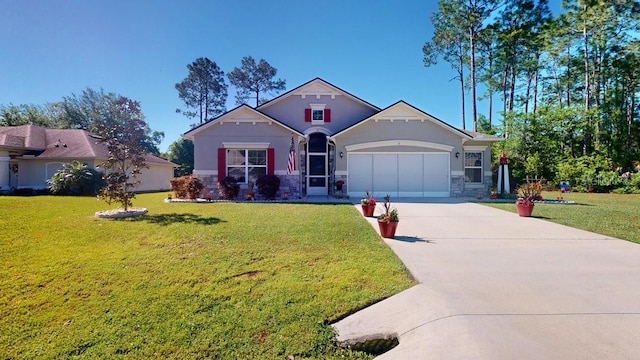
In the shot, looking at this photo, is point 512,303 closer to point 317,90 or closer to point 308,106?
point 308,106

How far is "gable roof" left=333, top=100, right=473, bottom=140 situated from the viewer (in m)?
14.9

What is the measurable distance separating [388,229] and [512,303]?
326 cm

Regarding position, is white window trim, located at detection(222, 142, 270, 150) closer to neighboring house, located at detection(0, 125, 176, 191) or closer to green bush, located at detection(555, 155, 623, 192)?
neighboring house, located at detection(0, 125, 176, 191)

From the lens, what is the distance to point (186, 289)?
4043 mm

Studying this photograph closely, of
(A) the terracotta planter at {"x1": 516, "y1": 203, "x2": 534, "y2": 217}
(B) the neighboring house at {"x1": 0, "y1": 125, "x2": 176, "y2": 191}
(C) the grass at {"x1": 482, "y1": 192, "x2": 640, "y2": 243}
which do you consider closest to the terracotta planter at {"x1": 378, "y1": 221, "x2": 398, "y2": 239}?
(C) the grass at {"x1": 482, "y1": 192, "x2": 640, "y2": 243}

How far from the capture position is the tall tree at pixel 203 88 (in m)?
34.8

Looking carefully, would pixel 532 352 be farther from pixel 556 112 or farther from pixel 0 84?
pixel 0 84

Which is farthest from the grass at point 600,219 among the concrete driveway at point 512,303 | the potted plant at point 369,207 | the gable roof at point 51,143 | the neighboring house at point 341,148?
the gable roof at point 51,143

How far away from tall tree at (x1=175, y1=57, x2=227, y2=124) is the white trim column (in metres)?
18.3

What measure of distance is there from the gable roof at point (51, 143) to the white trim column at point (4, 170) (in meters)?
0.55

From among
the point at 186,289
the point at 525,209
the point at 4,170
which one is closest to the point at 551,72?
the point at 525,209

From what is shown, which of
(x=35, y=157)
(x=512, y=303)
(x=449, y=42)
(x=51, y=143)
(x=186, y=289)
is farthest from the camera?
(x=449, y=42)

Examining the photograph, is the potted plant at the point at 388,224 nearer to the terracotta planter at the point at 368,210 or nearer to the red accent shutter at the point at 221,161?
the terracotta planter at the point at 368,210

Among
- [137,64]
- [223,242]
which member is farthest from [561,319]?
[137,64]
